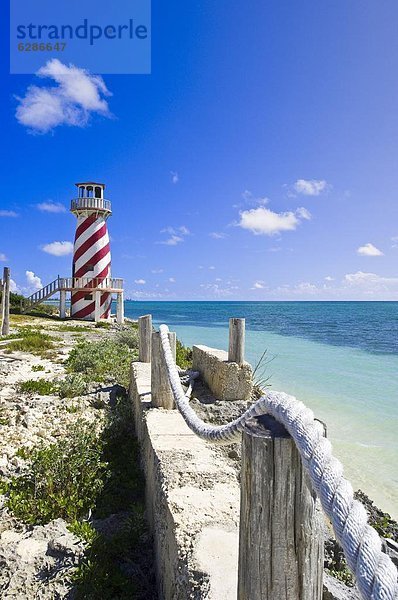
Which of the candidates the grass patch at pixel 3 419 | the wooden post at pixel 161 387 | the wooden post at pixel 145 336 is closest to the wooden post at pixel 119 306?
the wooden post at pixel 145 336

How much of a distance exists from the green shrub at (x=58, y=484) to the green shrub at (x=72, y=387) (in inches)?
94.7

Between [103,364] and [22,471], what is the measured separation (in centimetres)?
485

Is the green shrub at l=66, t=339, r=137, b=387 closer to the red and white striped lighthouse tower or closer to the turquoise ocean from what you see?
the turquoise ocean

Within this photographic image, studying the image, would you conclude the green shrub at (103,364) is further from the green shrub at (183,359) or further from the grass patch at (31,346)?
the grass patch at (31,346)

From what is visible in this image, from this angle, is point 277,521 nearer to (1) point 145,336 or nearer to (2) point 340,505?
(2) point 340,505

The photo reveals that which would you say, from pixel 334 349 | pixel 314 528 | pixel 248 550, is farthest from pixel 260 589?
pixel 334 349

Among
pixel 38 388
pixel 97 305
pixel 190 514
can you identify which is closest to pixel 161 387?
pixel 190 514

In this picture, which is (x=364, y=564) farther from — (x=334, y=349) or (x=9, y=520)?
(x=334, y=349)

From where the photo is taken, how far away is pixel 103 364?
30.9ft

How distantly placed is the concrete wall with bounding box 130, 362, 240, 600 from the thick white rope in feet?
4.02

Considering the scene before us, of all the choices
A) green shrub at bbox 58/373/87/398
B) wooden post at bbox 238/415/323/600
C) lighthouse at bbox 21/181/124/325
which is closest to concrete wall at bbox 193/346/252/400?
green shrub at bbox 58/373/87/398

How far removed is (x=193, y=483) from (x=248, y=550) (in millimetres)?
1650

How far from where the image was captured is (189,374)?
905cm

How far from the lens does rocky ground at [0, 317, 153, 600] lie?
3.04 metres
